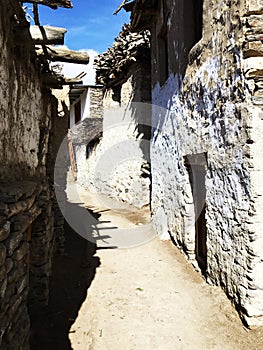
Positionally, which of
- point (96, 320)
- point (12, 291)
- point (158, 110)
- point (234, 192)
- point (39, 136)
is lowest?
point (96, 320)

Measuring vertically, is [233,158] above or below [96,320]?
above

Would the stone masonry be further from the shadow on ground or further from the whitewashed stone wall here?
the shadow on ground

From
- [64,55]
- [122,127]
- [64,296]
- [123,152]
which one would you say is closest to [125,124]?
[122,127]

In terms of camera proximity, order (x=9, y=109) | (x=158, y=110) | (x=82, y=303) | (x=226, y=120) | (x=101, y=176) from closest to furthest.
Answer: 1. (x=9, y=109)
2. (x=226, y=120)
3. (x=82, y=303)
4. (x=158, y=110)
5. (x=101, y=176)

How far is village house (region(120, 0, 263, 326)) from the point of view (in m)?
3.88

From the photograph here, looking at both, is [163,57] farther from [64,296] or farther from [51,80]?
[64,296]

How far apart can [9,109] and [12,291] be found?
2150 mm

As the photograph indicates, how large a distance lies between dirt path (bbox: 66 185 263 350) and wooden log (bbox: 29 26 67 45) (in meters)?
3.93

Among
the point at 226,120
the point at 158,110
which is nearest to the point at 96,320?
the point at 226,120

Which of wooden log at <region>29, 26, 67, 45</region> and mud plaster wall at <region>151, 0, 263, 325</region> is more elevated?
wooden log at <region>29, 26, 67, 45</region>

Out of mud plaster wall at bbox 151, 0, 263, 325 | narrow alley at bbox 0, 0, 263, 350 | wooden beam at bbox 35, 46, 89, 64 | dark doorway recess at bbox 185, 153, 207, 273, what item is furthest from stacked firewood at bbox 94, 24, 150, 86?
wooden beam at bbox 35, 46, 89, 64

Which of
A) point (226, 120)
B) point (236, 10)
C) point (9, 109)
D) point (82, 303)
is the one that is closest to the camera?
point (9, 109)

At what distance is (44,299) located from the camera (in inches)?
183

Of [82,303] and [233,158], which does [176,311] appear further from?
[233,158]
